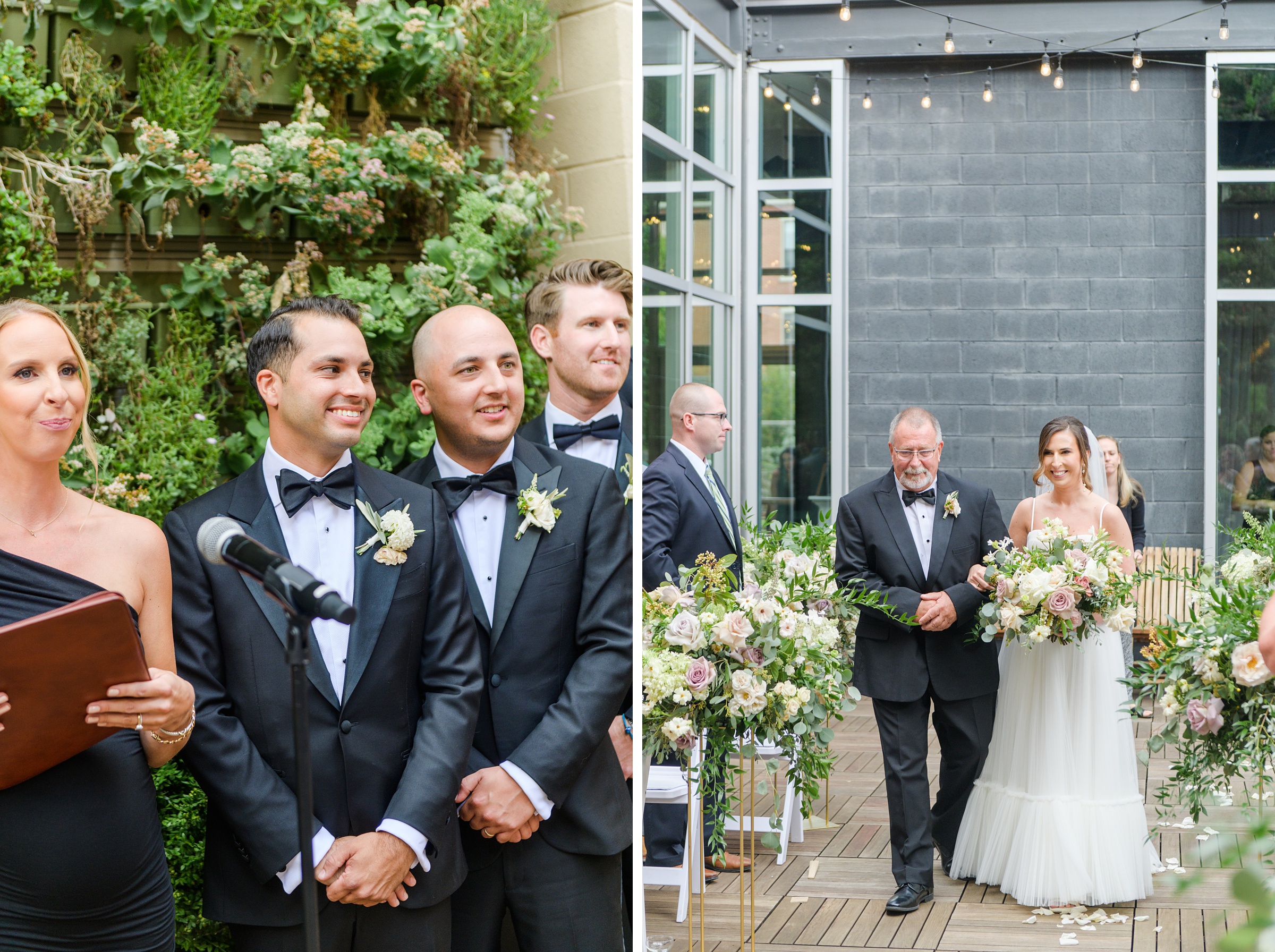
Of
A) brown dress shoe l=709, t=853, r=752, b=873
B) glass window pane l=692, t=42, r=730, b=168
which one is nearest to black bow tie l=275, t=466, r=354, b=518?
glass window pane l=692, t=42, r=730, b=168

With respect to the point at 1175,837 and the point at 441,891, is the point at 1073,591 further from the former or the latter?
the point at 441,891

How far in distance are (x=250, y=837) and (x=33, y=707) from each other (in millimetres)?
388

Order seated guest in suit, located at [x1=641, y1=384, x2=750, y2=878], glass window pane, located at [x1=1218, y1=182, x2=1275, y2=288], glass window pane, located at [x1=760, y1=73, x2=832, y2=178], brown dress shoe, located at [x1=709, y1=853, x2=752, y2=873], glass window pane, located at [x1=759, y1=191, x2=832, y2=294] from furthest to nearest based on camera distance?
glass window pane, located at [x1=759, y1=191, x2=832, y2=294], glass window pane, located at [x1=760, y1=73, x2=832, y2=178], glass window pane, located at [x1=1218, y1=182, x2=1275, y2=288], brown dress shoe, located at [x1=709, y1=853, x2=752, y2=873], seated guest in suit, located at [x1=641, y1=384, x2=750, y2=878]

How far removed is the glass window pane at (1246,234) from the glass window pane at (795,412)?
2.30m

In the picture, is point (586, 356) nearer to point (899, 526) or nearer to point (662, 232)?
point (662, 232)

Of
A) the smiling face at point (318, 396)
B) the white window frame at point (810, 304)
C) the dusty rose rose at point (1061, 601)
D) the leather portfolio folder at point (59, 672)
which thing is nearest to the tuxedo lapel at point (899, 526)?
the dusty rose rose at point (1061, 601)

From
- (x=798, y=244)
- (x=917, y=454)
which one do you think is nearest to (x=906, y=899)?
(x=917, y=454)

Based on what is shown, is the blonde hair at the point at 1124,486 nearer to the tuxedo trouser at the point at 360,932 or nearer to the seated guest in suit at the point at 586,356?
the seated guest in suit at the point at 586,356

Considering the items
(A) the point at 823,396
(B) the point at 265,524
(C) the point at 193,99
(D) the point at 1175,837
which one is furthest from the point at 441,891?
(A) the point at 823,396

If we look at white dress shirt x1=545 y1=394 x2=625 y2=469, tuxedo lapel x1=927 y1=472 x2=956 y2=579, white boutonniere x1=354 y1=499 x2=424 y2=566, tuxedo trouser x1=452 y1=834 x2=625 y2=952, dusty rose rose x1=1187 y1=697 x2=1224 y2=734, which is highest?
white dress shirt x1=545 y1=394 x2=625 y2=469

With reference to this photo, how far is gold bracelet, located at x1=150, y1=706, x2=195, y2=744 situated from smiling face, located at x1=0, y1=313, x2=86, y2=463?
0.46 metres

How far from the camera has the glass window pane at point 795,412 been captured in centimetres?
705

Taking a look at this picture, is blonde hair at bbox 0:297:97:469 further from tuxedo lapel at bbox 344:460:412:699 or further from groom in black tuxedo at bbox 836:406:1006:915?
groom in black tuxedo at bbox 836:406:1006:915

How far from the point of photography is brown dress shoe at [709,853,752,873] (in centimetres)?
336
